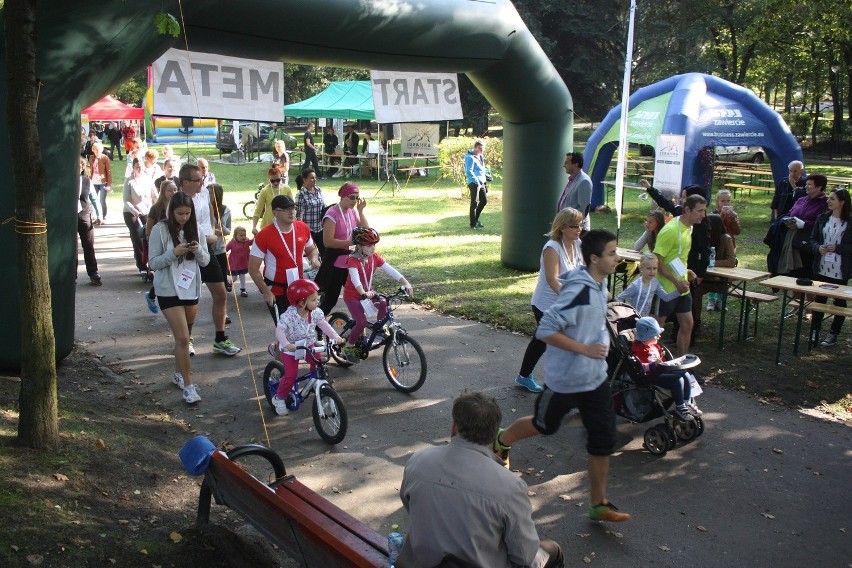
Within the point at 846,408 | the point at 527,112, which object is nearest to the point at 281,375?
the point at 846,408

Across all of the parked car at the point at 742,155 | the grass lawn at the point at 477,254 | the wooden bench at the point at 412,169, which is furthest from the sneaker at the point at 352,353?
the parked car at the point at 742,155

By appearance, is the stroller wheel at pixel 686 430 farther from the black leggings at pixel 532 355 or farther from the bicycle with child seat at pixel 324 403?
the bicycle with child seat at pixel 324 403

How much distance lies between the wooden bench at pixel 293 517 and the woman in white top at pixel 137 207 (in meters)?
8.52

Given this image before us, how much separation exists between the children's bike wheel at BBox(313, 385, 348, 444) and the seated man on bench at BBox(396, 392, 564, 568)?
3.21m

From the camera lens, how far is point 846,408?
7543 millimetres

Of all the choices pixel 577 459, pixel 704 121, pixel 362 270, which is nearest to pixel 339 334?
pixel 362 270

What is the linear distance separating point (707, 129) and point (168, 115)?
40.2 ft

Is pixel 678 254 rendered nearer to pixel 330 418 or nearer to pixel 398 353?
pixel 398 353

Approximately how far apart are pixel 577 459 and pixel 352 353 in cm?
272

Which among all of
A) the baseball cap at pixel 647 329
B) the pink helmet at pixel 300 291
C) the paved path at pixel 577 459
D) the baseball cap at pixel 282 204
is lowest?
the paved path at pixel 577 459

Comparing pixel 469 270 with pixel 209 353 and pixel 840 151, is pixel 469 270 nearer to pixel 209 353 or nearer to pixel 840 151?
pixel 209 353

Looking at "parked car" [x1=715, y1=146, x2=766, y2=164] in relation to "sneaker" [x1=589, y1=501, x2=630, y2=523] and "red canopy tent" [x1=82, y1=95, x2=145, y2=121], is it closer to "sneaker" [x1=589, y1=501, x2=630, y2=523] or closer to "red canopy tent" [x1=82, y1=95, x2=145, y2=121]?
"red canopy tent" [x1=82, y1=95, x2=145, y2=121]

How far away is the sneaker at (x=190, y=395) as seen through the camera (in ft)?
24.2

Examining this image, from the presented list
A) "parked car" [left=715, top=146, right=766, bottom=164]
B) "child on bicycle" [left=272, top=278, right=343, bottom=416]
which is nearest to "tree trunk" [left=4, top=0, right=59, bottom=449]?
"child on bicycle" [left=272, top=278, right=343, bottom=416]
